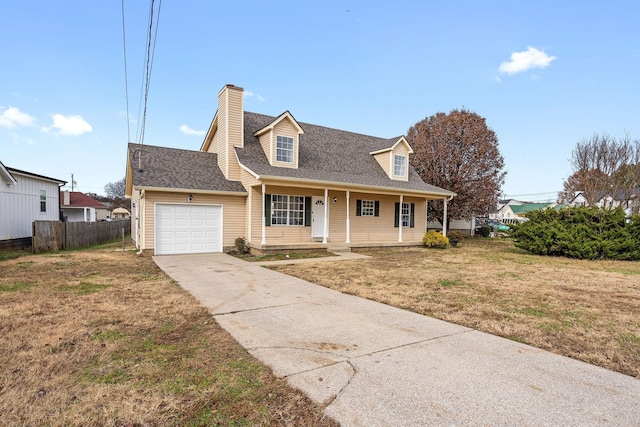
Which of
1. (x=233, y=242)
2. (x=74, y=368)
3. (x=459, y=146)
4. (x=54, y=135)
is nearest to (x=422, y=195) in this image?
(x=459, y=146)

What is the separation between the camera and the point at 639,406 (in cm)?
271

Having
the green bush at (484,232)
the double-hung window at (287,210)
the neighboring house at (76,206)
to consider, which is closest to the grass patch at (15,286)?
the double-hung window at (287,210)

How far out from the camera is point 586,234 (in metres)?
14.1

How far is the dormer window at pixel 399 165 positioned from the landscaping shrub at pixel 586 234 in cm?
678

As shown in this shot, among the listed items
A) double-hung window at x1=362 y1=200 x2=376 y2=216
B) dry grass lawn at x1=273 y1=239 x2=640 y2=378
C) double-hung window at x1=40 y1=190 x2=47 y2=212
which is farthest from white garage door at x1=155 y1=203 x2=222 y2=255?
double-hung window at x1=40 y1=190 x2=47 y2=212

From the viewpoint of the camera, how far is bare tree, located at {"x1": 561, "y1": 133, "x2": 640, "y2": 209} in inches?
913

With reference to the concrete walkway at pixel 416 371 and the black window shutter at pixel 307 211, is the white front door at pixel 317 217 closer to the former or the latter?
the black window shutter at pixel 307 211

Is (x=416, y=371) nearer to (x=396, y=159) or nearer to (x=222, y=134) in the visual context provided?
(x=222, y=134)

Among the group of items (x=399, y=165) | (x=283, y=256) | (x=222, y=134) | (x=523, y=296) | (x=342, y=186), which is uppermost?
(x=222, y=134)

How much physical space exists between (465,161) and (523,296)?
17.7 meters

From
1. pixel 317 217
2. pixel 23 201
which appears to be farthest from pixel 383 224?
pixel 23 201

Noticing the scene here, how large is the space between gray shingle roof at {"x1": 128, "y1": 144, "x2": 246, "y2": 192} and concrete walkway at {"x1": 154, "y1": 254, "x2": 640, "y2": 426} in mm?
8648

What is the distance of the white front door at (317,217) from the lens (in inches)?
613

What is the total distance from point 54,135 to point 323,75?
1605 centimetres
